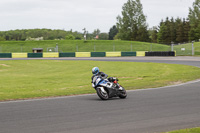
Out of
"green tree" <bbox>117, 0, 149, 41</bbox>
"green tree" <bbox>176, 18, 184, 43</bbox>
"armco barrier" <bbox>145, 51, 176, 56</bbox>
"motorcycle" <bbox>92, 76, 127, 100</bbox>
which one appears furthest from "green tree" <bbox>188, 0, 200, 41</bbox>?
"motorcycle" <bbox>92, 76, 127, 100</bbox>

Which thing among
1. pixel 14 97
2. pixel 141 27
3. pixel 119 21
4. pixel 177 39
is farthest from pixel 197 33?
pixel 14 97

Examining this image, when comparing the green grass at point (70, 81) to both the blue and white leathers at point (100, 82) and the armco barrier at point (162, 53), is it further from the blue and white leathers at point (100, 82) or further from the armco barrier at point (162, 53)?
the armco barrier at point (162, 53)

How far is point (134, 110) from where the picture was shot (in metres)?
9.12

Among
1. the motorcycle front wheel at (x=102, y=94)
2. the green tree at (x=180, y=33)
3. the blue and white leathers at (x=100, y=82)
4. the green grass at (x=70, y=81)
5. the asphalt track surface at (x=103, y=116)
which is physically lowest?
the green grass at (x=70, y=81)

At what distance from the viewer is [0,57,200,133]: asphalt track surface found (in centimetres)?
708

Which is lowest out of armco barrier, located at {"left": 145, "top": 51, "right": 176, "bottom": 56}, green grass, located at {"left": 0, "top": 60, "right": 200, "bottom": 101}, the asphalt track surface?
green grass, located at {"left": 0, "top": 60, "right": 200, "bottom": 101}

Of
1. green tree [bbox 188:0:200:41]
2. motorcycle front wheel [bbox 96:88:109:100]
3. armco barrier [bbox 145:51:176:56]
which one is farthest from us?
green tree [bbox 188:0:200:41]

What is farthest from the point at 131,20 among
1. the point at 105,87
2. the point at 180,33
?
the point at 105,87

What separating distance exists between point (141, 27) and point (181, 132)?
112857 mm

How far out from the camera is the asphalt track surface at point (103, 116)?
279 inches

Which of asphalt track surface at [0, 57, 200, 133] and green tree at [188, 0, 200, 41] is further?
green tree at [188, 0, 200, 41]

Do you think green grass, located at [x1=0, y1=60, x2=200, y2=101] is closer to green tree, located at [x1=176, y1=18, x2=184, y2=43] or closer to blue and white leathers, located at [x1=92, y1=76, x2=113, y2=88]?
blue and white leathers, located at [x1=92, y1=76, x2=113, y2=88]

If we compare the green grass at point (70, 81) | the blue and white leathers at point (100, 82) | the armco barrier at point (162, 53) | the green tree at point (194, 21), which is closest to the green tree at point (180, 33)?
the green tree at point (194, 21)

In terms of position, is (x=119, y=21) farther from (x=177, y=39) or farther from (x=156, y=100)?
(x=156, y=100)
